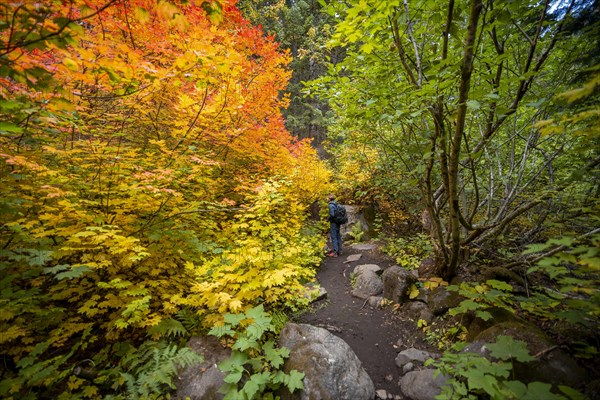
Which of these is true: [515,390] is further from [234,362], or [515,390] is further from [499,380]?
[234,362]

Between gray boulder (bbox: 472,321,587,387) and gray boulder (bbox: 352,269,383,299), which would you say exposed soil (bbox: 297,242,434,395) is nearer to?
gray boulder (bbox: 352,269,383,299)

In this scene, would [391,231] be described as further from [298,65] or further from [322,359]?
[298,65]

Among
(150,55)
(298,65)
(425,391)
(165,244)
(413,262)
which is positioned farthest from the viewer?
(298,65)

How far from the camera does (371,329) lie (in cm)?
470

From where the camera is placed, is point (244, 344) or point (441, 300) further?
point (441, 300)

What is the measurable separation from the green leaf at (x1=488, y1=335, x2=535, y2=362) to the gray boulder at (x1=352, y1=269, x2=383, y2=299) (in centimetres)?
331

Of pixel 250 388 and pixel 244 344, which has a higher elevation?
pixel 244 344

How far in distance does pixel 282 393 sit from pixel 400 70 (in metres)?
5.23

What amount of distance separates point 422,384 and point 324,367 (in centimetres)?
135

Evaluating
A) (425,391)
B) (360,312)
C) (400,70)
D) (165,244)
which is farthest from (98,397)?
(400,70)

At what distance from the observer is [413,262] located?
6.87m

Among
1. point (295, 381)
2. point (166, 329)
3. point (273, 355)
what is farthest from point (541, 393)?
point (166, 329)

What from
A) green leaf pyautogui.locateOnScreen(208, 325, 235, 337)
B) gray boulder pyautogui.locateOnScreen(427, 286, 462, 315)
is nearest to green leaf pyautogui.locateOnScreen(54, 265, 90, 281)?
green leaf pyautogui.locateOnScreen(208, 325, 235, 337)

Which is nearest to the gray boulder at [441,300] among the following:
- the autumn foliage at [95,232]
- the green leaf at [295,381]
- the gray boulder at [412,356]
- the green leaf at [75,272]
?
the gray boulder at [412,356]
